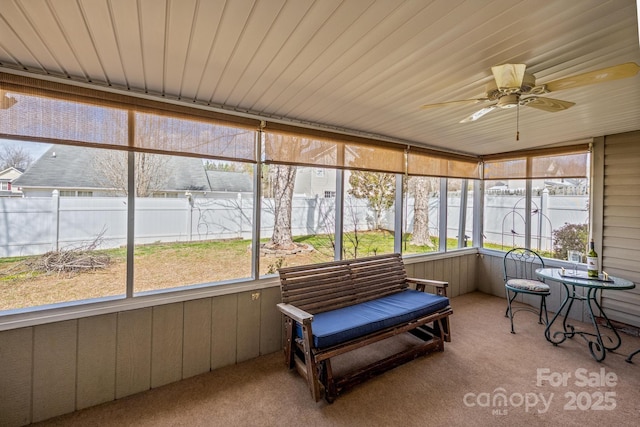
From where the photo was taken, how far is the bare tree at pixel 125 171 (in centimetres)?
226

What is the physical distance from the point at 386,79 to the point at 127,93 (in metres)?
1.97

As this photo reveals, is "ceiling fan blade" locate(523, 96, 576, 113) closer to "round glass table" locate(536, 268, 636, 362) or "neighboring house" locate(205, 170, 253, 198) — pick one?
"round glass table" locate(536, 268, 636, 362)

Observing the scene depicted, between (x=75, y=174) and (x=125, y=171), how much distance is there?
13.7 inches

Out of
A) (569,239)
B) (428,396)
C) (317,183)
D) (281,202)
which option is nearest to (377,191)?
(317,183)

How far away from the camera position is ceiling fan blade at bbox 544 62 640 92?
133cm

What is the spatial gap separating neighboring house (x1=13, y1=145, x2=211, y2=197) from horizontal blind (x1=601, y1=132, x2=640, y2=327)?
198 inches

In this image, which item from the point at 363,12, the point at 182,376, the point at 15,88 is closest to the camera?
the point at 363,12

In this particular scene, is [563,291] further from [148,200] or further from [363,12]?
[148,200]

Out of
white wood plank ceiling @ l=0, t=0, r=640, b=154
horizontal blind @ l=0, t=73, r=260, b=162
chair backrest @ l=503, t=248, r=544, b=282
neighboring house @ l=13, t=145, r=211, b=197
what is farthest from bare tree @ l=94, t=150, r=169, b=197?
chair backrest @ l=503, t=248, r=544, b=282

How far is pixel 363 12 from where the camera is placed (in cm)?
128

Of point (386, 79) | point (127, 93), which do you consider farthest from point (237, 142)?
point (386, 79)

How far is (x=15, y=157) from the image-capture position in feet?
6.49

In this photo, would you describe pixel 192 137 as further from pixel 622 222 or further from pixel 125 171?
pixel 622 222

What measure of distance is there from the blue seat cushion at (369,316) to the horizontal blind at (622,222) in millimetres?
2368
